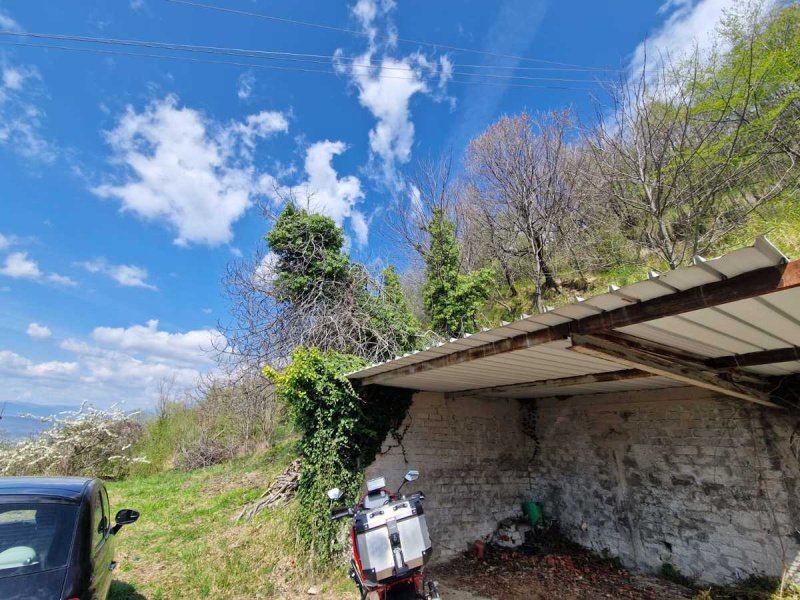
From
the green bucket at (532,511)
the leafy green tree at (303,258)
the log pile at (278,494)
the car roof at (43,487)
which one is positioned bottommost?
the green bucket at (532,511)

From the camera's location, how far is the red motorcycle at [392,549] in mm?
2924

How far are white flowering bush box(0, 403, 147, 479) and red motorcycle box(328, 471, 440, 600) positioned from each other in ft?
28.9

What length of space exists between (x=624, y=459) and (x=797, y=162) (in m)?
6.73

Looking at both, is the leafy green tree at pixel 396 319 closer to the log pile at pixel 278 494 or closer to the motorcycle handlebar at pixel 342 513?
the log pile at pixel 278 494

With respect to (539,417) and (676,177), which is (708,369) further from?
(676,177)

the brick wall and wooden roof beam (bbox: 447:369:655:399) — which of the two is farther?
the brick wall

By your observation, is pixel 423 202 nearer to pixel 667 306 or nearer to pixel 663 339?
pixel 663 339

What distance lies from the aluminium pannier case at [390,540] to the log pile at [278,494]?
306 centimetres

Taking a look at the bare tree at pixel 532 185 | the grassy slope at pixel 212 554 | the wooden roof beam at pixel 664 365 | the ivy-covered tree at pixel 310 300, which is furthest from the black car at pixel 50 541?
the bare tree at pixel 532 185

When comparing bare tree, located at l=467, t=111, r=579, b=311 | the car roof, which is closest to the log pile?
the car roof

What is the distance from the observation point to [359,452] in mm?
5066

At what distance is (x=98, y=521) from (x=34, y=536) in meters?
0.64

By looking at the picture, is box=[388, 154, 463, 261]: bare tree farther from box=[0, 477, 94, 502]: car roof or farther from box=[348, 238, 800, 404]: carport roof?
box=[0, 477, 94, 502]: car roof

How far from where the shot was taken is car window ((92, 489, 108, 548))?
2619 millimetres
